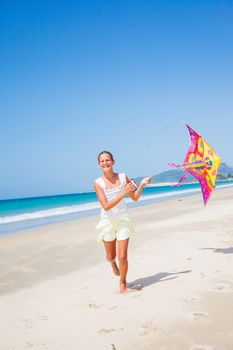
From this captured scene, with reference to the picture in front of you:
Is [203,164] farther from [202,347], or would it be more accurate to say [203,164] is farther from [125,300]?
[202,347]

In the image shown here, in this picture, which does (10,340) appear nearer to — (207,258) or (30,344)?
(30,344)

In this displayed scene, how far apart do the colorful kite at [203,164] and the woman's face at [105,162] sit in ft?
6.88

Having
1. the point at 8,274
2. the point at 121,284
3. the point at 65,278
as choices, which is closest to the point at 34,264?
the point at 8,274

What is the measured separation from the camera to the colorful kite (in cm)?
641

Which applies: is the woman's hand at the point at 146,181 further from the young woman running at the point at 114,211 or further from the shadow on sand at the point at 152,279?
the shadow on sand at the point at 152,279

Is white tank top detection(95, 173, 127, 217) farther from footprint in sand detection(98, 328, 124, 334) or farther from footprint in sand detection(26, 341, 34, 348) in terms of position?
footprint in sand detection(26, 341, 34, 348)

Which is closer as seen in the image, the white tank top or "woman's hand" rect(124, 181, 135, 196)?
"woman's hand" rect(124, 181, 135, 196)

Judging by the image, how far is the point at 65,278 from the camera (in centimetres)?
565

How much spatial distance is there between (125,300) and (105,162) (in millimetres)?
1862

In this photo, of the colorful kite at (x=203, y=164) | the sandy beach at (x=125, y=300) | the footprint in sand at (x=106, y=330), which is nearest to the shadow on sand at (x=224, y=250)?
the sandy beach at (x=125, y=300)

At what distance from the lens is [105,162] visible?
4.66 meters

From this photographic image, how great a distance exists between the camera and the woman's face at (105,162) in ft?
15.3

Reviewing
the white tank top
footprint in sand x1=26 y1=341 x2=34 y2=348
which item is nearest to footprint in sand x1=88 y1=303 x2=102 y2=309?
footprint in sand x1=26 y1=341 x2=34 y2=348

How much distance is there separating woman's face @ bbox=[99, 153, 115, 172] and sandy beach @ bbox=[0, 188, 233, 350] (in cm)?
173
